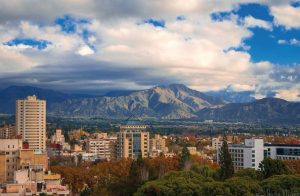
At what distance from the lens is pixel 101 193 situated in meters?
51.8

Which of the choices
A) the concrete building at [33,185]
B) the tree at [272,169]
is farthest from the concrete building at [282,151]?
the concrete building at [33,185]

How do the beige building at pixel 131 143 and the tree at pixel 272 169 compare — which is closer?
the tree at pixel 272 169

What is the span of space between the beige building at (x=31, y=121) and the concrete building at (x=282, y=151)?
44.9 m

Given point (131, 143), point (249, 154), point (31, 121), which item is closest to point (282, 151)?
point (249, 154)

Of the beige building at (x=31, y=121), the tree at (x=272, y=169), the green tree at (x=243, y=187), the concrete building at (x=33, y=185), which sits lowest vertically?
the concrete building at (x=33, y=185)

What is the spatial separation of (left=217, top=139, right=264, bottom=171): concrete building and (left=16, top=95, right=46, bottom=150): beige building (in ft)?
135

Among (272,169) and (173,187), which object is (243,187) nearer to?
(173,187)

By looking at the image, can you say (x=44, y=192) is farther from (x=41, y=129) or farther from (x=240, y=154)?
(x=41, y=129)

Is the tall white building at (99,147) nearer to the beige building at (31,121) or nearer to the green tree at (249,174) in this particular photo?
the beige building at (31,121)

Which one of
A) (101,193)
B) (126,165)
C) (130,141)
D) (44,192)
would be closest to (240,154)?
(126,165)

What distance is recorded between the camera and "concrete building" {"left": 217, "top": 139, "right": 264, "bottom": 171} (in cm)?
8075

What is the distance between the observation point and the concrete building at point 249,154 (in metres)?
80.8

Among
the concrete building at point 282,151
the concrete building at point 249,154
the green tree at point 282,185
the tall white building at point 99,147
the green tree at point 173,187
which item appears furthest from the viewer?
the tall white building at point 99,147

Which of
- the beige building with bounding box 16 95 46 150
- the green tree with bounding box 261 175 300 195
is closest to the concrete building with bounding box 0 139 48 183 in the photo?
the green tree with bounding box 261 175 300 195
